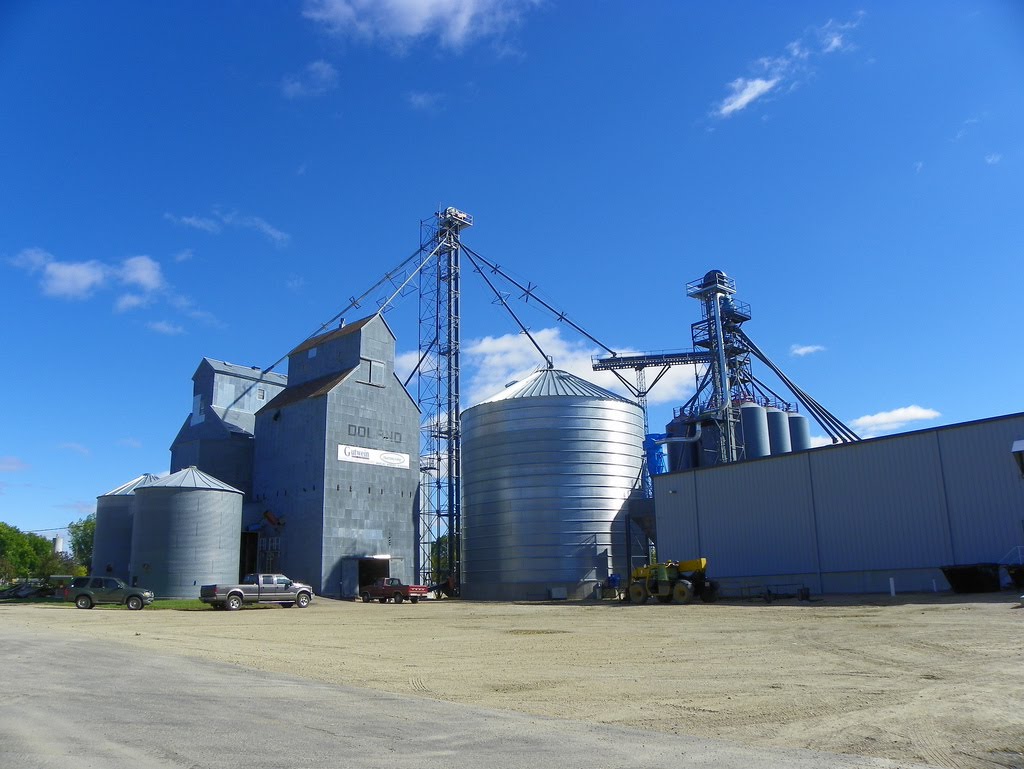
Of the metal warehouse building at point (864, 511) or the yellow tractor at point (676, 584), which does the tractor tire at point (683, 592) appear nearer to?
the yellow tractor at point (676, 584)

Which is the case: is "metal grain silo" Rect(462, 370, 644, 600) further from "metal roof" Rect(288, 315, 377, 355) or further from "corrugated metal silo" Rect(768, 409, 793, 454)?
"metal roof" Rect(288, 315, 377, 355)

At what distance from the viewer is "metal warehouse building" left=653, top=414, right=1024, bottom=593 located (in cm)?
3259

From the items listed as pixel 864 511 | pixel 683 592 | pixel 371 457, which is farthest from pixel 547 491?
pixel 864 511

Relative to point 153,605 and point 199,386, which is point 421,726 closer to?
point 153,605

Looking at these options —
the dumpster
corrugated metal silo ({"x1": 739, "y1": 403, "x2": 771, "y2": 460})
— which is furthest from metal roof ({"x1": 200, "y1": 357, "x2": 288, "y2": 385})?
the dumpster

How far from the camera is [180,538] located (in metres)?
50.9

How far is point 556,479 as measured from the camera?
5175 cm

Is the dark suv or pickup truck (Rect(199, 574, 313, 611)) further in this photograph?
the dark suv

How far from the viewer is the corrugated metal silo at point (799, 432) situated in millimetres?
59219

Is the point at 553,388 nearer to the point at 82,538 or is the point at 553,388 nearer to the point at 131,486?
the point at 131,486

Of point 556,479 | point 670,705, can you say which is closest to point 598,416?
point 556,479

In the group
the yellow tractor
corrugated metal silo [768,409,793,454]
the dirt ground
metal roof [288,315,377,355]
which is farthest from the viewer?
metal roof [288,315,377,355]

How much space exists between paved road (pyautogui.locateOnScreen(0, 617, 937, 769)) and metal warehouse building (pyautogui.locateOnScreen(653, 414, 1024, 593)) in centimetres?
2941

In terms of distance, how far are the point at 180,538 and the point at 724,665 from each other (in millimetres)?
44181
